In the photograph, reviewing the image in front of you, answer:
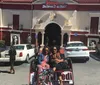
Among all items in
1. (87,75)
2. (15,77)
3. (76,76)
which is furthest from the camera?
(87,75)

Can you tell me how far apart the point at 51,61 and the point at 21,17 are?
24389 mm

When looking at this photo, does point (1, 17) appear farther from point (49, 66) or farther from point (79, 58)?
point (49, 66)

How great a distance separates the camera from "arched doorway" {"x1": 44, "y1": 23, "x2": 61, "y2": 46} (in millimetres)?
35688

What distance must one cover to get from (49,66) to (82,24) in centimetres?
2307

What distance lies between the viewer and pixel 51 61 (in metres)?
12.3

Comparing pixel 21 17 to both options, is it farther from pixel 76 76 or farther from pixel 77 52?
pixel 76 76

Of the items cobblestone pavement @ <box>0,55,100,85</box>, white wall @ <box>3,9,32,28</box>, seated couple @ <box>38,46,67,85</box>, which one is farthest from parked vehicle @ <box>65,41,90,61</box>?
white wall @ <box>3,9,32,28</box>

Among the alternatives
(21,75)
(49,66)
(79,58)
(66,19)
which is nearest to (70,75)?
(49,66)

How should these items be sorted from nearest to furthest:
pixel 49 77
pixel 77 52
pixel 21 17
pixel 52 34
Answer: pixel 49 77, pixel 77 52, pixel 21 17, pixel 52 34

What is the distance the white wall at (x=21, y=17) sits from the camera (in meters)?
36.1

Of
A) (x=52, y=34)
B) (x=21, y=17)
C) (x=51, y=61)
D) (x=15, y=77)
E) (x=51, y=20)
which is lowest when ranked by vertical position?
(x=15, y=77)

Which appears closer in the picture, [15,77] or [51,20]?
[15,77]

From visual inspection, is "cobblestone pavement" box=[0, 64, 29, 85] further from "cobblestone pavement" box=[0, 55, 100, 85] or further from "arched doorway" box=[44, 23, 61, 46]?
"arched doorway" box=[44, 23, 61, 46]

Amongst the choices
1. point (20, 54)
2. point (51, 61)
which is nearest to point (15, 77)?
point (20, 54)
